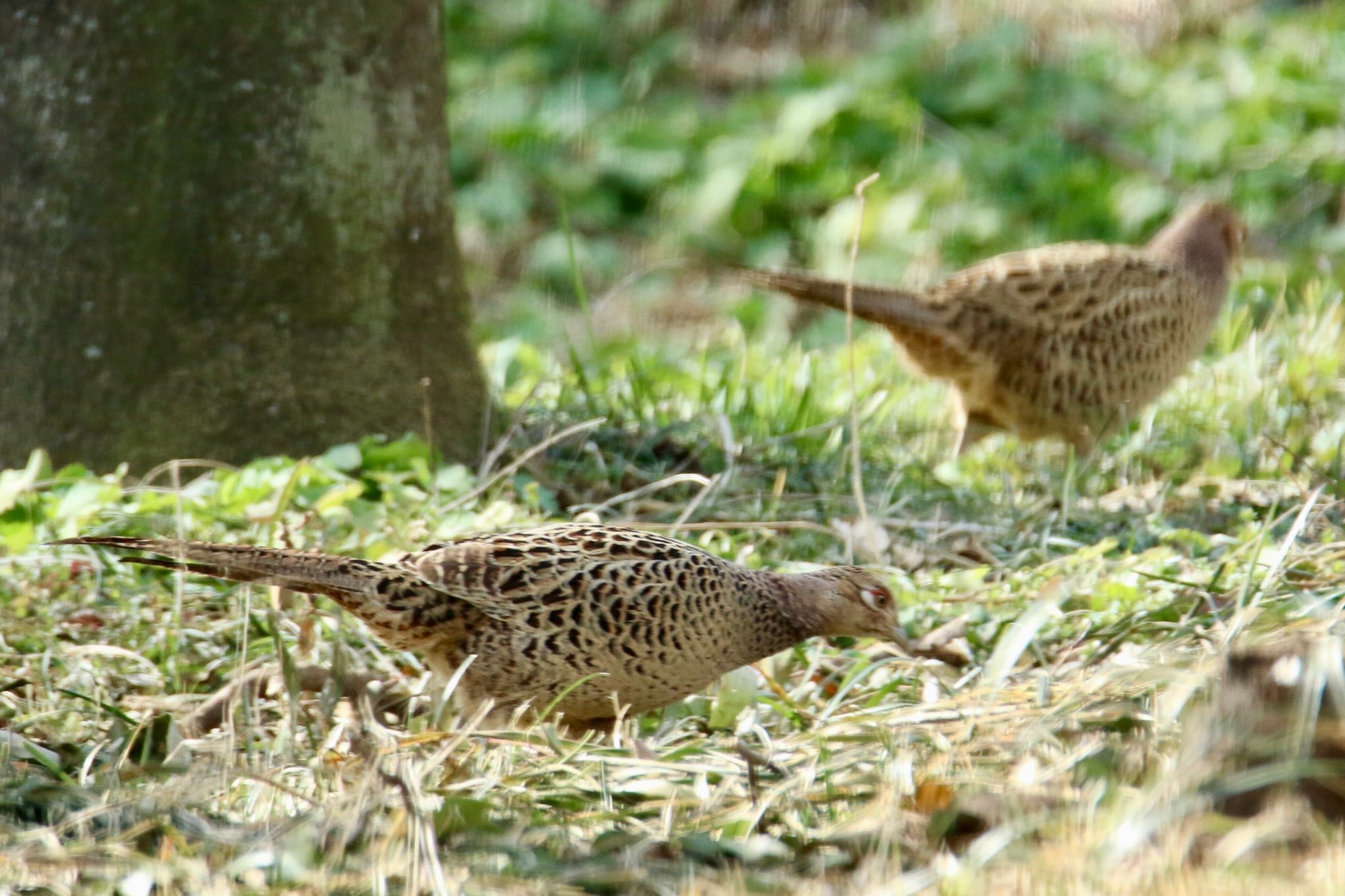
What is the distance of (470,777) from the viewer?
2865 millimetres

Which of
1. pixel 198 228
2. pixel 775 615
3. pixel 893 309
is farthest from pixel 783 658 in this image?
pixel 198 228

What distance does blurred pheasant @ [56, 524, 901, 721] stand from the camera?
3.40m

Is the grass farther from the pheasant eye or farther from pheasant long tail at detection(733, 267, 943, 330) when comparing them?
pheasant long tail at detection(733, 267, 943, 330)

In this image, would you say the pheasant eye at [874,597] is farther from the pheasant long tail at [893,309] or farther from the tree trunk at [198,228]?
the pheasant long tail at [893,309]

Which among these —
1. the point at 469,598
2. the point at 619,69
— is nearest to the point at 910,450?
the point at 469,598

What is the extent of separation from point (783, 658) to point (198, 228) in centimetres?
210

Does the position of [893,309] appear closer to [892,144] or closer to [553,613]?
[553,613]

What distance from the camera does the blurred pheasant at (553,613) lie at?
340cm

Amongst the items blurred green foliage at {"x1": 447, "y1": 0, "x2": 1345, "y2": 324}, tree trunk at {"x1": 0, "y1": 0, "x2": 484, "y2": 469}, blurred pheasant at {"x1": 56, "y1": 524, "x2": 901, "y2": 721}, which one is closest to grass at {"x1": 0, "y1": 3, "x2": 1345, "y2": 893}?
blurred pheasant at {"x1": 56, "y1": 524, "x2": 901, "y2": 721}

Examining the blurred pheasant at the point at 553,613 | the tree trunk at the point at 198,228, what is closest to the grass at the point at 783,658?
the blurred pheasant at the point at 553,613

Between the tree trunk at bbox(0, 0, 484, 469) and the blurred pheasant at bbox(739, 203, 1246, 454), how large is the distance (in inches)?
70.3

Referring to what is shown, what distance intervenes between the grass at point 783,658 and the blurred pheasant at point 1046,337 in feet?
0.52

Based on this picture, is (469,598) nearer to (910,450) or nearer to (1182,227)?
(910,450)

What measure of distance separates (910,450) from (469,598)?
263cm
